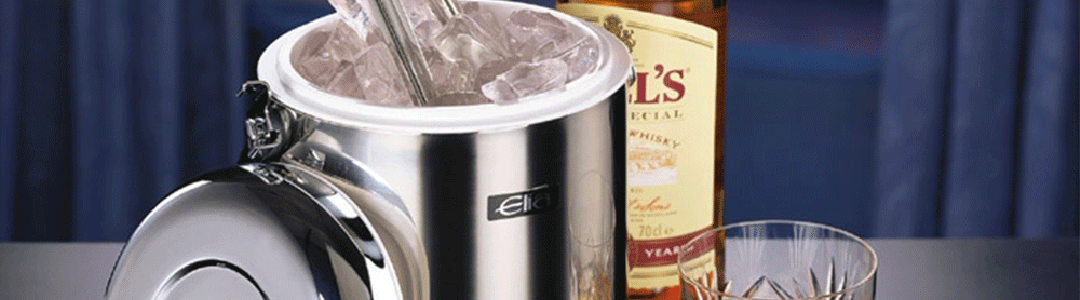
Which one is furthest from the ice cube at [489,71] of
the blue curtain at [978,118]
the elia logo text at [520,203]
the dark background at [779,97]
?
the blue curtain at [978,118]

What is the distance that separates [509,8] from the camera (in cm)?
90

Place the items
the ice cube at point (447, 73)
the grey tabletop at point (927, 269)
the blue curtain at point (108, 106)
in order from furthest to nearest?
1. the blue curtain at point (108, 106)
2. the grey tabletop at point (927, 269)
3. the ice cube at point (447, 73)

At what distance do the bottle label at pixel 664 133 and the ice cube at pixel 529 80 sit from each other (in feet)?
0.34

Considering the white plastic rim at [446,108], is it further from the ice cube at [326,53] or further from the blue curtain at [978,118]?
the blue curtain at [978,118]

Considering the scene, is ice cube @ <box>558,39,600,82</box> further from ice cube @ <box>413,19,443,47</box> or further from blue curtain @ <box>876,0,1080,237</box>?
blue curtain @ <box>876,0,1080,237</box>

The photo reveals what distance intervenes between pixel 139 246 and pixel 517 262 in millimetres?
187

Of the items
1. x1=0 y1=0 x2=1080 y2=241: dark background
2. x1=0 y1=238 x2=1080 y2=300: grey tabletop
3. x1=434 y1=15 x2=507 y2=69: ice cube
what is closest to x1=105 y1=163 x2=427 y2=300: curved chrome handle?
x1=434 y1=15 x2=507 y2=69: ice cube

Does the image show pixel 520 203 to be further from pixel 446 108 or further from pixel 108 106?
pixel 108 106

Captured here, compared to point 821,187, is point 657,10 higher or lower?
higher

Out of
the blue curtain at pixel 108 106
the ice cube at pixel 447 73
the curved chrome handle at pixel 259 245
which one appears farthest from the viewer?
the blue curtain at pixel 108 106

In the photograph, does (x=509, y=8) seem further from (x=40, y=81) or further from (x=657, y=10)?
(x=40, y=81)

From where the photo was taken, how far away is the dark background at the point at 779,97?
2459 millimetres

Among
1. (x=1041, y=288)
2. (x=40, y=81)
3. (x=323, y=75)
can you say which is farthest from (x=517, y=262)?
(x=40, y=81)

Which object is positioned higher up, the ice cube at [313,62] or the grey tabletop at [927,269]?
the ice cube at [313,62]
